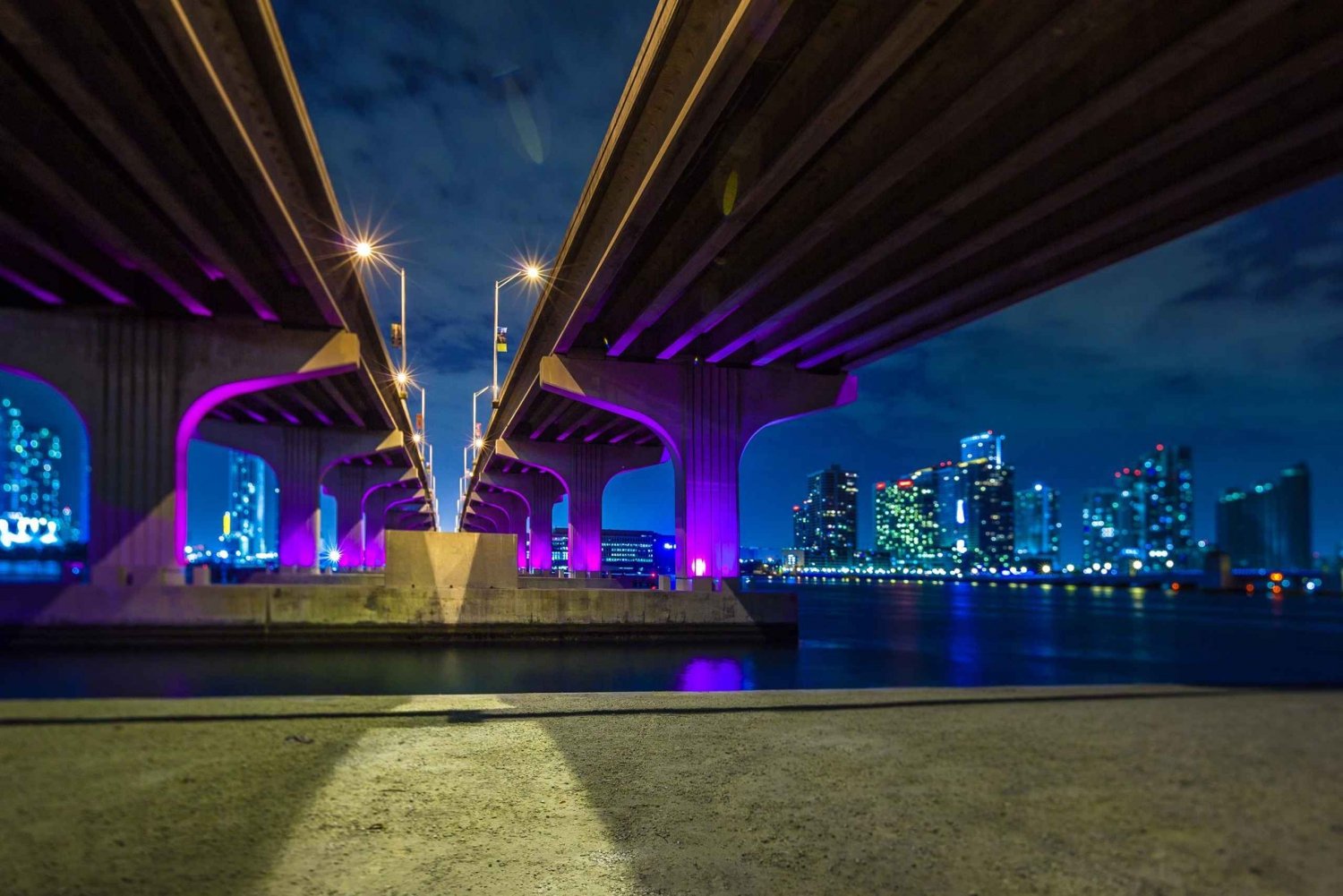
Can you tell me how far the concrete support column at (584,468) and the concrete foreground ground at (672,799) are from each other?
152 ft

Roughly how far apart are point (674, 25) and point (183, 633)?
65.8 ft

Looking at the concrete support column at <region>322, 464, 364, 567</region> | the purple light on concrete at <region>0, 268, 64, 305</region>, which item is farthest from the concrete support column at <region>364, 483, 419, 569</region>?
the purple light on concrete at <region>0, 268, 64, 305</region>

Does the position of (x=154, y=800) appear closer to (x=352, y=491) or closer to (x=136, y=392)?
(x=136, y=392)

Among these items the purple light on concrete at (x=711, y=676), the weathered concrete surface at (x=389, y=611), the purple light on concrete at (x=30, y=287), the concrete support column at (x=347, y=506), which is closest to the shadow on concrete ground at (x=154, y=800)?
the purple light on concrete at (x=711, y=676)

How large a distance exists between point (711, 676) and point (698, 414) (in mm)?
16033

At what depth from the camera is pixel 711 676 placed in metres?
16.7

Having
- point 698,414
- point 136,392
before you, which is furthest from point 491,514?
point 136,392

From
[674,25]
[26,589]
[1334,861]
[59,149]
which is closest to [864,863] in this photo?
[1334,861]

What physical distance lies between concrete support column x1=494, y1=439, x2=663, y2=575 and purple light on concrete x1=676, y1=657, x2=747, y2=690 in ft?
113

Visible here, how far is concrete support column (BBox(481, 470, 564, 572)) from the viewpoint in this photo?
241 ft

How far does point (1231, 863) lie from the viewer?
416 centimetres

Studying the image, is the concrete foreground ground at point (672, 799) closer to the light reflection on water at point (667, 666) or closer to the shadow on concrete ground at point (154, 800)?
the shadow on concrete ground at point (154, 800)

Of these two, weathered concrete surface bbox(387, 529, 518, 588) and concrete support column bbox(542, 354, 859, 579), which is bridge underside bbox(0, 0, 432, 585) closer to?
weathered concrete surface bbox(387, 529, 518, 588)

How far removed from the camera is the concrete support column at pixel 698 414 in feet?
101
